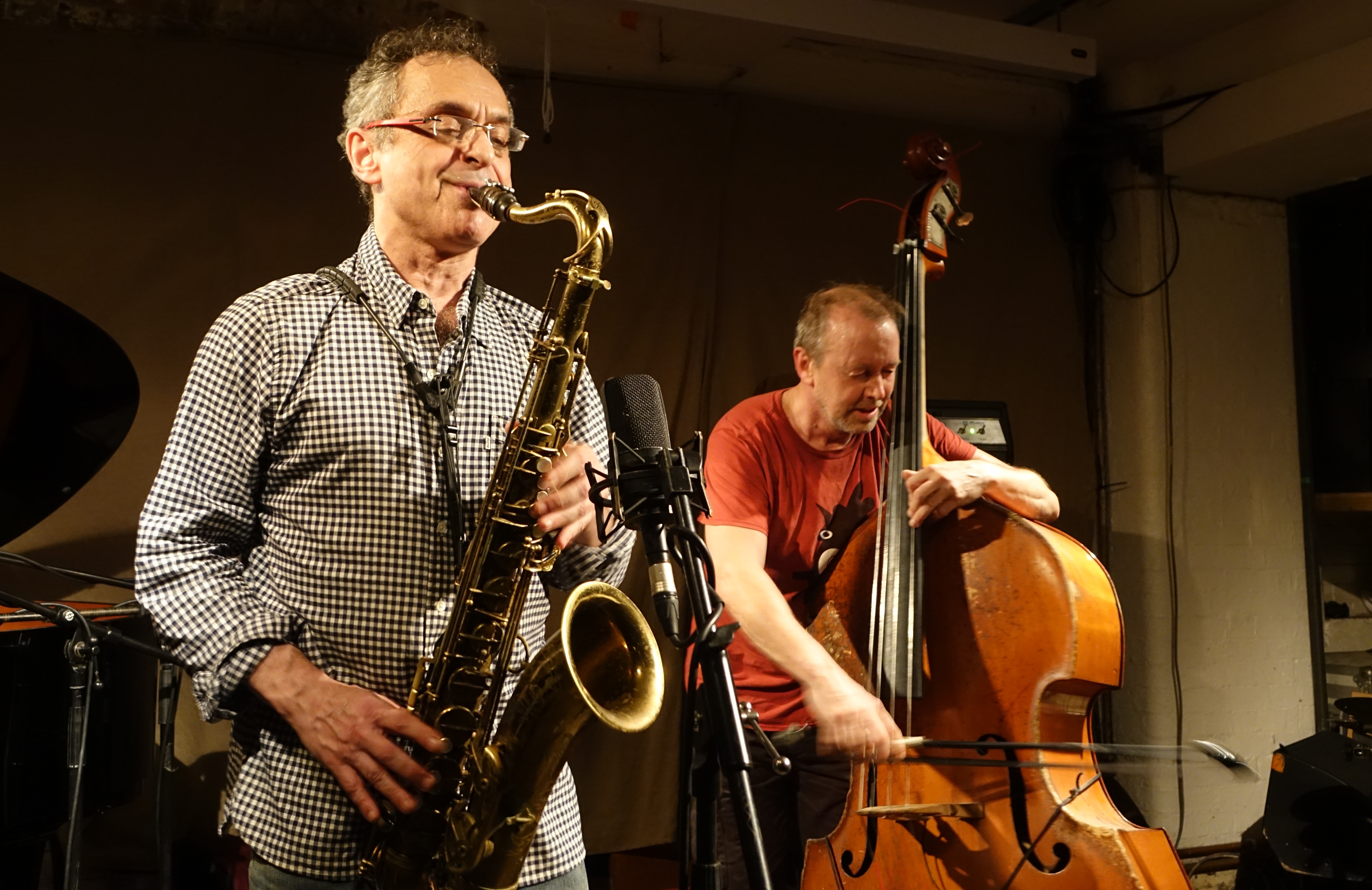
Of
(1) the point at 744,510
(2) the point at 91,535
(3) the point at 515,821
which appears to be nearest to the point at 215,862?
(2) the point at 91,535

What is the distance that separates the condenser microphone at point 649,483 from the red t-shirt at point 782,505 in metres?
1.05

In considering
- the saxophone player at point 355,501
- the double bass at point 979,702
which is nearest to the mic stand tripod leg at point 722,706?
the saxophone player at point 355,501

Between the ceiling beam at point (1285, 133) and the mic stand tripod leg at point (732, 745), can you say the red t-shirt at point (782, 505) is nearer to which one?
the mic stand tripod leg at point (732, 745)

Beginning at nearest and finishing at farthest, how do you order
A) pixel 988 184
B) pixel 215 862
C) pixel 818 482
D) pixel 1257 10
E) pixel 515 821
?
pixel 515 821 < pixel 818 482 < pixel 215 862 < pixel 1257 10 < pixel 988 184

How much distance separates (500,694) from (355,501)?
326 millimetres

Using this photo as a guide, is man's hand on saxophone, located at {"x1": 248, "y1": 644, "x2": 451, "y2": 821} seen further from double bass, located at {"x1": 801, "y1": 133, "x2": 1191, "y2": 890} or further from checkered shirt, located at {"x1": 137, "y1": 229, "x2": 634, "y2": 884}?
double bass, located at {"x1": 801, "y1": 133, "x2": 1191, "y2": 890}

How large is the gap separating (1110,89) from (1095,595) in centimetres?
343

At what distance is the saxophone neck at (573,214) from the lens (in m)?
1.52

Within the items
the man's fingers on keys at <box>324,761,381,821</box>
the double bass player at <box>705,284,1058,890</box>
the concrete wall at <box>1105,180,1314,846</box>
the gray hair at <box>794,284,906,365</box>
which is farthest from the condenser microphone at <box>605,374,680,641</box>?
the concrete wall at <box>1105,180,1314,846</box>

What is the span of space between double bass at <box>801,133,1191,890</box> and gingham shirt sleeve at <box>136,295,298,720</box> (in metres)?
1.00

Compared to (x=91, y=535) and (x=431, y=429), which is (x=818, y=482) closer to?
(x=431, y=429)

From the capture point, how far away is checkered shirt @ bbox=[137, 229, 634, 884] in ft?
4.27

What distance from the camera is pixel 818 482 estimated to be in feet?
8.18

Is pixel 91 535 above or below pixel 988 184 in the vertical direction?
below
